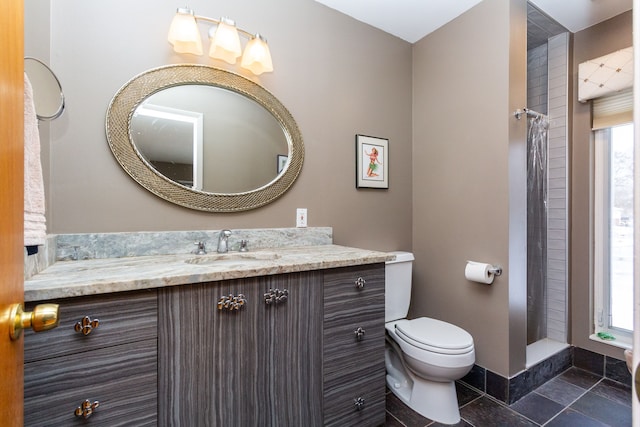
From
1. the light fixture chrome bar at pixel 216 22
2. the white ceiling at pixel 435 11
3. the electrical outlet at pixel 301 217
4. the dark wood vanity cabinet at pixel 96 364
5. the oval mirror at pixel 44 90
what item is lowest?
the dark wood vanity cabinet at pixel 96 364

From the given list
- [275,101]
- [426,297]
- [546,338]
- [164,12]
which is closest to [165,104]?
[164,12]

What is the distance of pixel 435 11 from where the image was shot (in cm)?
201

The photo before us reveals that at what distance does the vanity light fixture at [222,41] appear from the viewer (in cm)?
143

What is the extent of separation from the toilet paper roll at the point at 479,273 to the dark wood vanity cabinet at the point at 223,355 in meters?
0.75

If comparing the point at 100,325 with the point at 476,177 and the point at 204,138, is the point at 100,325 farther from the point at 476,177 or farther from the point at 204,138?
the point at 476,177

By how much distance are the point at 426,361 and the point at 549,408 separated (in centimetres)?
83

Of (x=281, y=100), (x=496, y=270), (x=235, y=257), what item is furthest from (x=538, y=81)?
(x=235, y=257)

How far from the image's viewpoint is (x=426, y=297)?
225 centimetres

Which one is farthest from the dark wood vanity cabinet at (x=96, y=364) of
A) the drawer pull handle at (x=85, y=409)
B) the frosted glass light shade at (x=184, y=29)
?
the frosted glass light shade at (x=184, y=29)

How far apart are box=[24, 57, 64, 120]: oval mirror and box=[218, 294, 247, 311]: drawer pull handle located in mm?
1015

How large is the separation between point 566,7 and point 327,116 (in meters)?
1.77

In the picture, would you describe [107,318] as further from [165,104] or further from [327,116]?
[327,116]

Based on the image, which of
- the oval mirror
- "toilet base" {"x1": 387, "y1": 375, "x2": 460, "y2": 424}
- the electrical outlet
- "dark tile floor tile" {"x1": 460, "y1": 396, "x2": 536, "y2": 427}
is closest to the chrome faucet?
the electrical outlet

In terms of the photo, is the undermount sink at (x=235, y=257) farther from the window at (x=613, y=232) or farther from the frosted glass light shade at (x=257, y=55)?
the window at (x=613, y=232)
